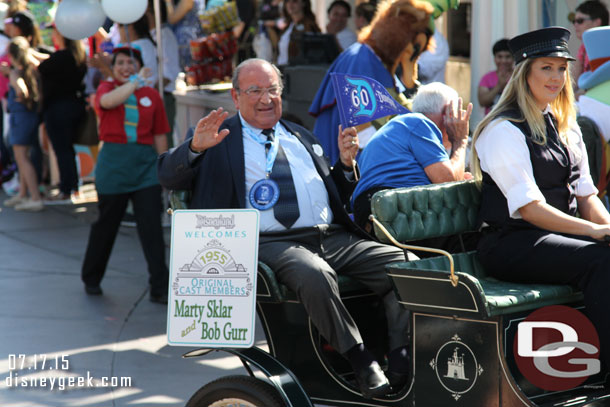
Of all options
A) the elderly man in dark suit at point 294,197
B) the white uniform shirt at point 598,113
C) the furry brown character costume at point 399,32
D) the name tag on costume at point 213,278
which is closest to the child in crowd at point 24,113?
the furry brown character costume at point 399,32

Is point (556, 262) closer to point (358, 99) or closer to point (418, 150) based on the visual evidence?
point (418, 150)

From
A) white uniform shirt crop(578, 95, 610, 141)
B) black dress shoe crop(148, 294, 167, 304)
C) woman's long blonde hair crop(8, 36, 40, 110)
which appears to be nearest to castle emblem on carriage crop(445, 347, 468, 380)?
white uniform shirt crop(578, 95, 610, 141)

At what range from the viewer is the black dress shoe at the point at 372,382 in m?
3.78

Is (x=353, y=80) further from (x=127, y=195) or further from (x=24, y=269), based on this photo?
(x=24, y=269)

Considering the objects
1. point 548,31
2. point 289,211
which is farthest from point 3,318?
point 548,31

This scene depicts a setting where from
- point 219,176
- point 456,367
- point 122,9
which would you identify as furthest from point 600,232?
point 122,9

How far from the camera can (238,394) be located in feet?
12.5

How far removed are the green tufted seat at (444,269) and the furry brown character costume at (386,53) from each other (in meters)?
2.06

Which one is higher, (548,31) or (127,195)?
(548,31)

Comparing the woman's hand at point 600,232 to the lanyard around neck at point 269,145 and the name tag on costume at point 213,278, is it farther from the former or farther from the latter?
the lanyard around neck at point 269,145

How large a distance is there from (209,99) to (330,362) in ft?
22.1

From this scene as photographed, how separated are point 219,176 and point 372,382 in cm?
120

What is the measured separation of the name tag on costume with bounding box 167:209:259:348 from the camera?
12.6 ft

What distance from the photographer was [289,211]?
4320 millimetres
